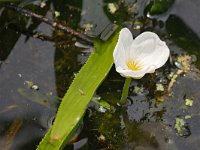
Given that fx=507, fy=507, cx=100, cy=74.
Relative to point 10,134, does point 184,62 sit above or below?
below

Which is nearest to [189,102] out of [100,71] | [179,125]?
[179,125]

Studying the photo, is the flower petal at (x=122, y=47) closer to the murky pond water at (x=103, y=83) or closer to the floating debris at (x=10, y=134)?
the murky pond water at (x=103, y=83)

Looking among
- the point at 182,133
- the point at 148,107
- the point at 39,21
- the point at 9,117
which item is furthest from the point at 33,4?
the point at 182,133

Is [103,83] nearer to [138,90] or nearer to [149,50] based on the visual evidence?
[138,90]

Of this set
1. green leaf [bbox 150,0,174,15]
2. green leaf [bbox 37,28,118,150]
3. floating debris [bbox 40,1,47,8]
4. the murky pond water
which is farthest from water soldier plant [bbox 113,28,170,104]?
floating debris [bbox 40,1,47,8]

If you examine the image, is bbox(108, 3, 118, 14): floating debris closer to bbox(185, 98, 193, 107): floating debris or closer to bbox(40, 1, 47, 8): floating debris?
bbox(40, 1, 47, 8): floating debris

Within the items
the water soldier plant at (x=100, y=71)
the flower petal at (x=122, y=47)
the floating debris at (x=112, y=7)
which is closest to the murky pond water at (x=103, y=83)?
the floating debris at (x=112, y=7)
